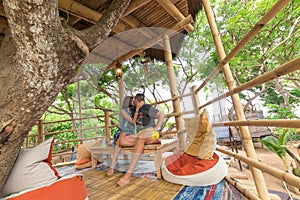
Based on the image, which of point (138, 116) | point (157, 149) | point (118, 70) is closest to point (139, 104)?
point (138, 116)

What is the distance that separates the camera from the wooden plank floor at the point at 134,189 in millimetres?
1295

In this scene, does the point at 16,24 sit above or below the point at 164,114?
above

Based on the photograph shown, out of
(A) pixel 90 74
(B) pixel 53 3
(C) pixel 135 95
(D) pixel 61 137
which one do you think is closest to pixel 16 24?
(B) pixel 53 3

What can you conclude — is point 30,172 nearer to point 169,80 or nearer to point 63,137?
point 169,80

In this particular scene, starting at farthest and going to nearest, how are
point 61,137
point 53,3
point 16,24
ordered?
point 61,137 < point 53,3 < point 16,24

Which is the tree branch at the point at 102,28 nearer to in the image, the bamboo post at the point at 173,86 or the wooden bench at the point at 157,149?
the bamboo post at the point at 173,86

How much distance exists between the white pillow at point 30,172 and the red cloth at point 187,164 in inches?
42.5

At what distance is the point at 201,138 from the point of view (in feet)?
4.83

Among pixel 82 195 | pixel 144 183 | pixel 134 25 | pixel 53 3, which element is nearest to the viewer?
pixel 53 3

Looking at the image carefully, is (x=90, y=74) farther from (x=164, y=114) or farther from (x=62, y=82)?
(x=164, y=114)

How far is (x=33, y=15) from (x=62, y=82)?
1.39 feet

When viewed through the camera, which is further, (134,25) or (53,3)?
(134,25)

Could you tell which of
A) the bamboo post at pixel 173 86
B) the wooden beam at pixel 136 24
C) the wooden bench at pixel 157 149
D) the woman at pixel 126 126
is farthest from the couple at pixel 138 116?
the wooden beam at pixel 136 24

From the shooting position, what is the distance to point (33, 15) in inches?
31.7
